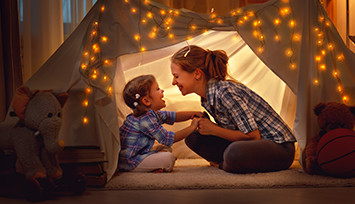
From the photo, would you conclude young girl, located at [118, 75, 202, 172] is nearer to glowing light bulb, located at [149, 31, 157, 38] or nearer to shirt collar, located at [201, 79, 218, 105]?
shirt collar, located at [201, 79, 218, 105]

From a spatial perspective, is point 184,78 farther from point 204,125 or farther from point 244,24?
point 244,24

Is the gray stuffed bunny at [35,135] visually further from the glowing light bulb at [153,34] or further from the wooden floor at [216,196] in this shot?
the glowing light bulb at [153,34]

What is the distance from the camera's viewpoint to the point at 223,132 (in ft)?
7.11

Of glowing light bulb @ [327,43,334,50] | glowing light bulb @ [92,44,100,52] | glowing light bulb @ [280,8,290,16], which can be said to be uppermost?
glowing light bulb @ [280,8,290,16]

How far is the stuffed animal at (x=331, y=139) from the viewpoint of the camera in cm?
191

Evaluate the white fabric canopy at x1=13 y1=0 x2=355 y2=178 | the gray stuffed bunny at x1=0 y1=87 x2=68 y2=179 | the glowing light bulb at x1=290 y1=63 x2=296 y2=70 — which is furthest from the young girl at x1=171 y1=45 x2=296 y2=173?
the gray stuffed bunny at x1=0 y1=87 x2=68 y2=179

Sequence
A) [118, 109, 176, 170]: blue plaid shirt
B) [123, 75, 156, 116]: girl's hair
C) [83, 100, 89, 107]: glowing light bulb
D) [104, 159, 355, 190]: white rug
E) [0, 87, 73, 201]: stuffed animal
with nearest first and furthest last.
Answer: [0, 87, 73, 201]: stuffed animal < [104, 159, 355, 190]: white rug < [83, 100, 89, 107]: glowing light bulb < [118, 109, 176, 170]: blue plaid shirt < [123, 75, 156, 116]: girl's hair

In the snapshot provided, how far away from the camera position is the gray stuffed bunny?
171cm

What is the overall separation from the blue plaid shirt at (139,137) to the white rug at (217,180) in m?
0.10

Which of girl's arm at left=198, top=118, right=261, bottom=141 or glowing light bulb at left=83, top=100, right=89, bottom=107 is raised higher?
glowing light bulb at left=83, top=100, right=89, bottom=107

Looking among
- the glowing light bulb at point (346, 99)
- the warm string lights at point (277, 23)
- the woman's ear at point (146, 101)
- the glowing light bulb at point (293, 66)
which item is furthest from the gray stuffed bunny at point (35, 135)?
the glowing light bulb at point (346, 99)

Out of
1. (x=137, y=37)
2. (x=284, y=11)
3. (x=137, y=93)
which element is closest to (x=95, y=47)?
(x=137, y=37)

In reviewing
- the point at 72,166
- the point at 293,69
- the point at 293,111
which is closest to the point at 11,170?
the point at 72,166

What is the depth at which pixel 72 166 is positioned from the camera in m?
1.90
